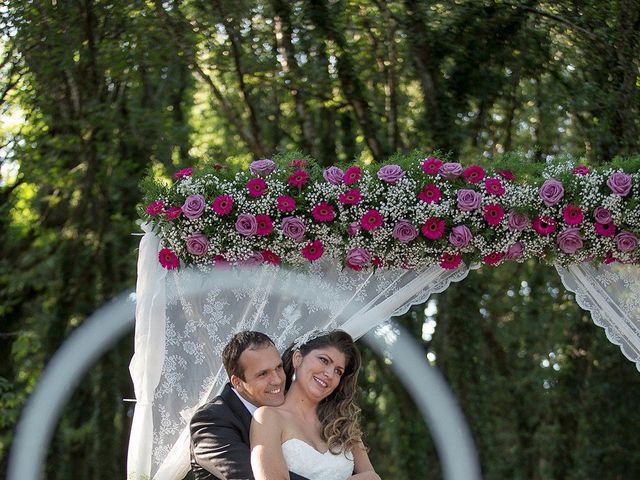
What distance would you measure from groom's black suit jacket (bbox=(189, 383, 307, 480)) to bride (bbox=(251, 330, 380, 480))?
129 mm

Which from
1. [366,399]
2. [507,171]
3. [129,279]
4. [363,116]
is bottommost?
[366,399]

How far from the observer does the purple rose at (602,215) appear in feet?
17.4

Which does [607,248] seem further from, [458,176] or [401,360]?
[401,360]

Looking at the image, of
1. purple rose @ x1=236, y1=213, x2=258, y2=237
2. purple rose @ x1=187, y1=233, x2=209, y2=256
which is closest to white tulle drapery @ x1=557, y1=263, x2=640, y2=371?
purple rose @ x1=236, y1=213, x2=258, y2=237

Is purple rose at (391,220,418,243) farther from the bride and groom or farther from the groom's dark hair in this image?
the groom's dark hair

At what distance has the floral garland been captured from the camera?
17.3 ft

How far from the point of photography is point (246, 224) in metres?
5.21

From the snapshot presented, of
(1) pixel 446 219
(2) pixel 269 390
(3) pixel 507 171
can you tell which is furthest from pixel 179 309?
(3) pixel 507 171

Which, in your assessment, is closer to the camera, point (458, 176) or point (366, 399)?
point (458, 176)

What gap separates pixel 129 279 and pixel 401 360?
2.69 metres

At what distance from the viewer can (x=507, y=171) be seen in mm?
5445

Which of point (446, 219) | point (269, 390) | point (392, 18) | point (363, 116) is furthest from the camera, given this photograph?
point (363, 116)

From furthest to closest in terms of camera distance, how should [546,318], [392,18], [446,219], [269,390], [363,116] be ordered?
[546,318], [363,116], [392,18], [446,219], [269,390]

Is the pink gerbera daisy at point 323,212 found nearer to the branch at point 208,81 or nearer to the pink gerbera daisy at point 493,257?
the pink gerbera daisy at point 493,257
